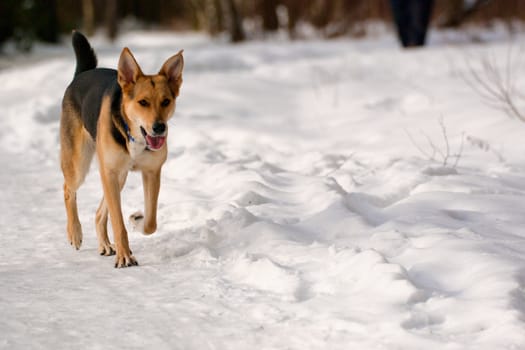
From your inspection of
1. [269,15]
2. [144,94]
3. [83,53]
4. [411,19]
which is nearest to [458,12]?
[411,19]

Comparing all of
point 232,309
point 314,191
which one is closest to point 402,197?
point 314,191

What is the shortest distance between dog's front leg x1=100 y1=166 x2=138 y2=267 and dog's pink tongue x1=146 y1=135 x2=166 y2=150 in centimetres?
33

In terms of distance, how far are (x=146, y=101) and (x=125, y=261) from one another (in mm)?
990

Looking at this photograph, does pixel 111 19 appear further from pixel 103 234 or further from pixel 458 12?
pixel 103 234

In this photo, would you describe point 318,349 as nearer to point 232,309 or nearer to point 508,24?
point 232,309

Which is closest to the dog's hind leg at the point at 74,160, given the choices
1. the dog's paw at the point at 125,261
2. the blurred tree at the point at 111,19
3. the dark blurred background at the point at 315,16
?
the dog's paw at the point at 125,261

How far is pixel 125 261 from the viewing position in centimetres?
462

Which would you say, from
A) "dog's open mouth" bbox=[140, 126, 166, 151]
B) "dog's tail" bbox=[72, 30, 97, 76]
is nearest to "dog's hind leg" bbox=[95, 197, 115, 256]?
"dog's open mouth" bbox=[140, 126, 166, 151]

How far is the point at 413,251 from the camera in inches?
169

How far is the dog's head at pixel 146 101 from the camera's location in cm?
445

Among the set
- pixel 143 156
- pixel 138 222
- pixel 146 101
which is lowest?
pixel 138 222

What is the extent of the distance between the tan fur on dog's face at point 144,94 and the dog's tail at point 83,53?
113 centimetres

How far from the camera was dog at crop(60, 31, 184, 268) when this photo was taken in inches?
178

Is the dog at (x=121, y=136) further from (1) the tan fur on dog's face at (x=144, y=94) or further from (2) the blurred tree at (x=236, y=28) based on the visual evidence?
(2) the blurred tree at (x=236, y=28)
